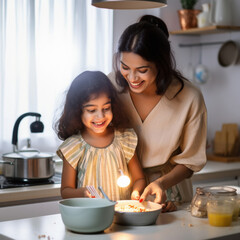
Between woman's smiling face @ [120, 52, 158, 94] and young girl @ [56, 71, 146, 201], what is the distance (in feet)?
0.37

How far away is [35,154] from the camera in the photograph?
8.75ft

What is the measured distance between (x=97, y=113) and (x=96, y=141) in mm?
140

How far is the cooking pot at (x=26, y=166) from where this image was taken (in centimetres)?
260

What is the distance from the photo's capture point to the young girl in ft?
6.30

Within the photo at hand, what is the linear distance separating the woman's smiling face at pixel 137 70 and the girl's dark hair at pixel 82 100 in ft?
0.34

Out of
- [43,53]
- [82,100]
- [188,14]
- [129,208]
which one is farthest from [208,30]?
[129,208]

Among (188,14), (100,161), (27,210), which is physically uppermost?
(188,14)

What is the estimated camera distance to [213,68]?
12.9 feet

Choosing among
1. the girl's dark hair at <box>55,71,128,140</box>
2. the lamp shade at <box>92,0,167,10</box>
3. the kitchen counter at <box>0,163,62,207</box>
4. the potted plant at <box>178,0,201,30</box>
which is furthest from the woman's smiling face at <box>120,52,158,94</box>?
the potted plant at <box>178,0,201,30</box>

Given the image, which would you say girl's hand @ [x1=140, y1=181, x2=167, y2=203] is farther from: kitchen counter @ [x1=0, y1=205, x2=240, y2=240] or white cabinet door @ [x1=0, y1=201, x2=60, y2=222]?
white cabinet door @ [x1=0, y1=201, x2=60, y2=222]

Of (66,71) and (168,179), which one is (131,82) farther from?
(66,71)

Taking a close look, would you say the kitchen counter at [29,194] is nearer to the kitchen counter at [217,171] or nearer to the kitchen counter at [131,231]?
the kitchen counter at [131,231]

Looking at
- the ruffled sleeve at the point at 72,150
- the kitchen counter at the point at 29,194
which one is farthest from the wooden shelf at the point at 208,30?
the ruffled sleeve at the point at 72,150

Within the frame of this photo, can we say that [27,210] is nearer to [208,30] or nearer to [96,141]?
[96,141]
